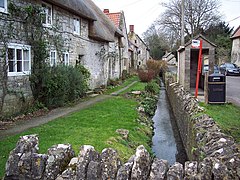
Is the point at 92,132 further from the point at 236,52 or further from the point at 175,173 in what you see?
the point at 236,52

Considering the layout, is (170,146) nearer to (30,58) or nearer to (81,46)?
(30,58)

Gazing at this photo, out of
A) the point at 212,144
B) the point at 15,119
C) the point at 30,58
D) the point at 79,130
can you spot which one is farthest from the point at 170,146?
the point at 30,58

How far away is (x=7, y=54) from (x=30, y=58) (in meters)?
1.55

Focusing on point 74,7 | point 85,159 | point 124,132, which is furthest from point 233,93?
point 85,159

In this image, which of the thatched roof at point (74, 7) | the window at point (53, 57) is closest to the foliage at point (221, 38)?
the thatched roof at point (74, 7)

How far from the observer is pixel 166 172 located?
3.38 meters

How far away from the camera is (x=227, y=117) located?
8.30 m

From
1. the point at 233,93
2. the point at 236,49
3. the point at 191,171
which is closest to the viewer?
the point at 191,171

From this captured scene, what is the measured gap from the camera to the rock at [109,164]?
3.40 m

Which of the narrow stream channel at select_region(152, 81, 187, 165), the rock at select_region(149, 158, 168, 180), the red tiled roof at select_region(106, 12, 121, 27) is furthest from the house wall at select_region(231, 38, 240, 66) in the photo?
the rock at select_region(149, 158, 168, 180)

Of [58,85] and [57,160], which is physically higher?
[58,85]

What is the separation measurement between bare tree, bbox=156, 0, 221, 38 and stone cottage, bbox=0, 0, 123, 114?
93.4 feet

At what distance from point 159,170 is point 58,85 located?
9.37 meters

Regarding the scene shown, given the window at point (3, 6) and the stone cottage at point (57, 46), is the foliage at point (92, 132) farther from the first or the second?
the window at point (3, 6)
